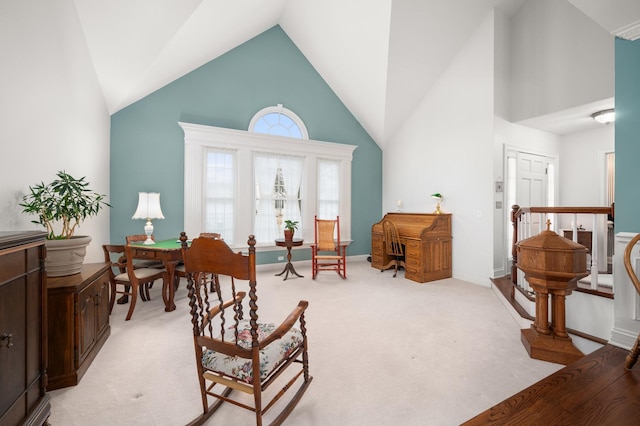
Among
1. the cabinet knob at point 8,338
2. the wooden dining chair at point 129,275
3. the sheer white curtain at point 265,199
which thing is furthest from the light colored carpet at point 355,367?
the sheer white curtain at point 265,199

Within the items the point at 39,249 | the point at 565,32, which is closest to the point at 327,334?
the point at 39,249

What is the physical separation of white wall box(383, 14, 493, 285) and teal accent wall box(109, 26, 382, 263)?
48.3 inches

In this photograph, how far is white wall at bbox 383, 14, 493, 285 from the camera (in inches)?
174

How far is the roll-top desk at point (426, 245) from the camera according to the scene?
4539mm

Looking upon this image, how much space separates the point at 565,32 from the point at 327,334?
5505 mm

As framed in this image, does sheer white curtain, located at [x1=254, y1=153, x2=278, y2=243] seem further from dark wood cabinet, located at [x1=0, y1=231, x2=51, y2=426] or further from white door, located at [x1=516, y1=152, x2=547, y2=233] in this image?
white door, located at [x1=516, y1=152, x2=547, y2=233]

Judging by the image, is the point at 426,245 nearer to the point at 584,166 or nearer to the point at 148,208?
the point at 584,166

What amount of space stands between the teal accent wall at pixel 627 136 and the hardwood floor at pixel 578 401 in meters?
1.11

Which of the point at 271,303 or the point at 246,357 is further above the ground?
the point at 246,357

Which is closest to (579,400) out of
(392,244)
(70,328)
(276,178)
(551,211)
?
(551,211)

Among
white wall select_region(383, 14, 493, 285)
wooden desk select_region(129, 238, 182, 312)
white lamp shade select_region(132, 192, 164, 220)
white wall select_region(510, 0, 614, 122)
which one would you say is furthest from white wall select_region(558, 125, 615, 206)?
white lamp shade select_region(132, 192, 164, 220)

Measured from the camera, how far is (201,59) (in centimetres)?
461

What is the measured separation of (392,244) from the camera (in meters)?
5.04

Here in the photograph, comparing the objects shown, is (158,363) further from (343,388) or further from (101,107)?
(101,107)
